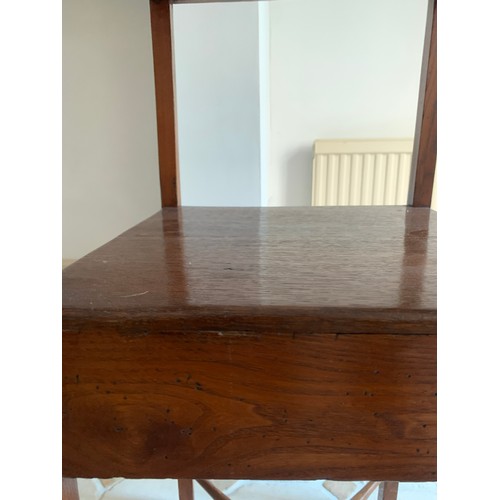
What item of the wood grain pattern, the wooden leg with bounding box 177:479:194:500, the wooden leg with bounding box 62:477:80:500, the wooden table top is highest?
the wooden table top

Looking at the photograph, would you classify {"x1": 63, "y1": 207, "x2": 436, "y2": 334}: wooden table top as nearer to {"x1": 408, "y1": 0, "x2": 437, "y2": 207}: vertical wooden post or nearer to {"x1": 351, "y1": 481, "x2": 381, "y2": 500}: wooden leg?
{"x1": 408, "y1": 0, "x2": 437, "y2": 207}: vertical wooden post

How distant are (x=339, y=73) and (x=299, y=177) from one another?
381 millimetres

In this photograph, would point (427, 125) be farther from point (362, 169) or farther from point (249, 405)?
point (362, 169)

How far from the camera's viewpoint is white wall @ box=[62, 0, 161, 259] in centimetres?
101

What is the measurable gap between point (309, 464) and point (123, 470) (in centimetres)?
13

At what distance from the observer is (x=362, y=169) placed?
5.28 feet

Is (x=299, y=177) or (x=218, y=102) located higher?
(x=218, y=102)

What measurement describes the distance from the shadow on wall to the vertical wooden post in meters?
0.93

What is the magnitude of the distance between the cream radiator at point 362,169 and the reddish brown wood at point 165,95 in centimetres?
93

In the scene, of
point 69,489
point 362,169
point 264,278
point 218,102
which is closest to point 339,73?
point 362,169

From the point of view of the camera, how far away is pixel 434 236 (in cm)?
52

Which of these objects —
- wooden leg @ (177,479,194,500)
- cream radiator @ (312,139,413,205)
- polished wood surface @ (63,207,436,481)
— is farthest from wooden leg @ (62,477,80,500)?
cream radiator @ (312,139,413,205)

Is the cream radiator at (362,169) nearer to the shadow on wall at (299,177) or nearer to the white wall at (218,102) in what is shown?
the shadow on wall at (299,177)
